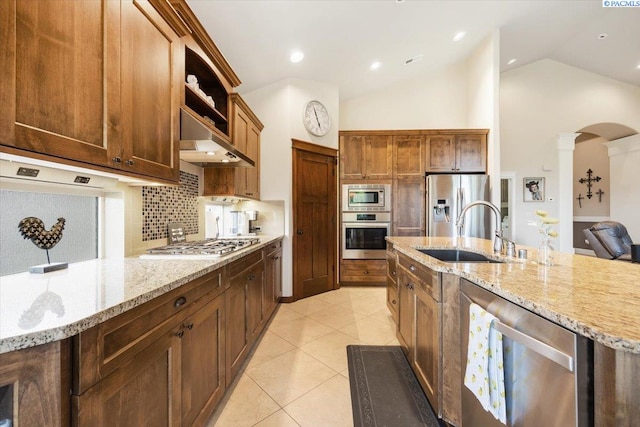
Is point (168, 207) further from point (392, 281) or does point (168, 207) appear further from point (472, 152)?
point (472, 152)

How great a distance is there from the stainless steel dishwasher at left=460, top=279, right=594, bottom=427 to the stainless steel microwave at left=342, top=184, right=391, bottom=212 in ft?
9.46

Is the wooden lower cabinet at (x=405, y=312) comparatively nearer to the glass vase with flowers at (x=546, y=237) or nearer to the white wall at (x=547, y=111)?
the glass vase with flowers at (x=546, y=237)

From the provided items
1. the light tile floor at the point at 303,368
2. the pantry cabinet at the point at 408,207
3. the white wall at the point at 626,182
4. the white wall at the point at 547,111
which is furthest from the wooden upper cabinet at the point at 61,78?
the white wall at the point at 626,182

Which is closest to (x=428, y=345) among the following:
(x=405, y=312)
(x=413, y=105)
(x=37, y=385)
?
(x=405, y=312)

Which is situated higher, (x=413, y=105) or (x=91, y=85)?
(x=413, y=105)

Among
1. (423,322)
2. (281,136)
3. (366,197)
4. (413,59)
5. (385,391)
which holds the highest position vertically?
(413,59)

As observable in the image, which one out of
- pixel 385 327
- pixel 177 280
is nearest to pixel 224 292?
pixel 177 280

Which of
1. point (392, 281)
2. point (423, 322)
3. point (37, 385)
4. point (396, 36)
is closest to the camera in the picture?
Result: point (37, 385)

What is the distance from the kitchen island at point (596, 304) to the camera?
0.56m

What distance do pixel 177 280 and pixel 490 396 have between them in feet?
4.20

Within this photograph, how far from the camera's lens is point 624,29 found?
3936 millimetres

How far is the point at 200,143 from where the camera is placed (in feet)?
5.47

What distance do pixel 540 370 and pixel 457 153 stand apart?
12.3 feet

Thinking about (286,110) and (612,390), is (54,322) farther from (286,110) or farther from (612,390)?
(286,110)
